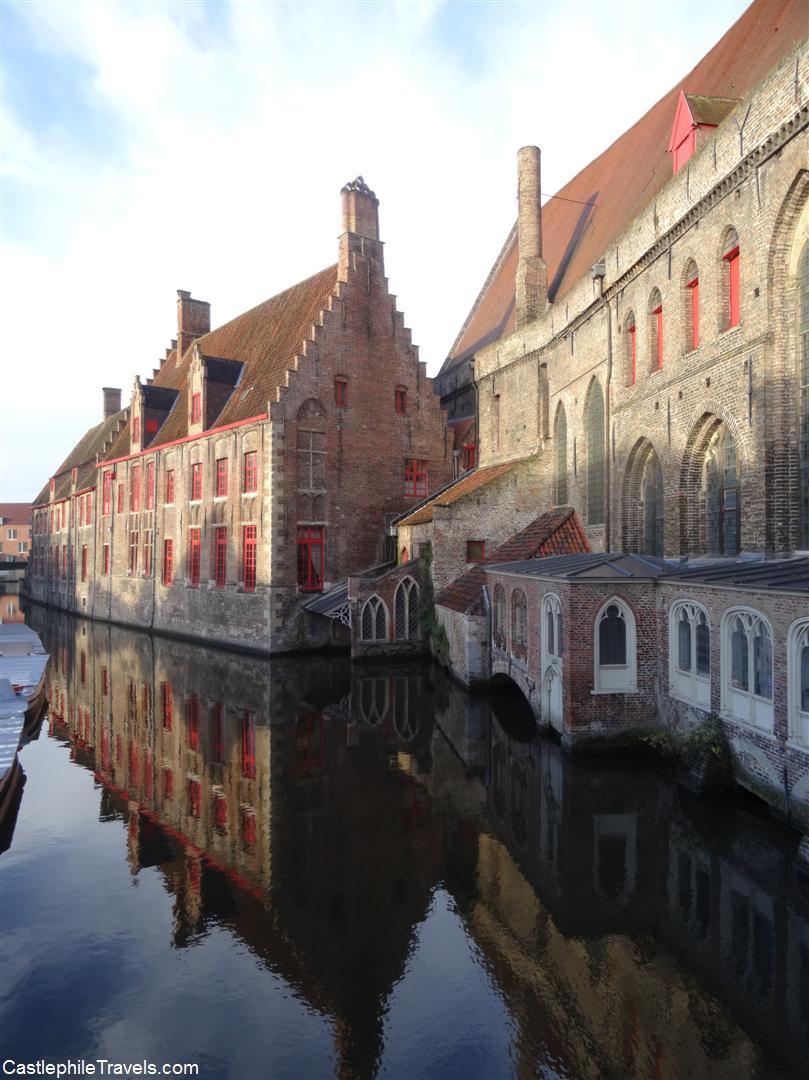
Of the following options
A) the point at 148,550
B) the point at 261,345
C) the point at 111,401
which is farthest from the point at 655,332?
the point at 111,401

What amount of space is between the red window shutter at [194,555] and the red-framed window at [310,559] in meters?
4.98

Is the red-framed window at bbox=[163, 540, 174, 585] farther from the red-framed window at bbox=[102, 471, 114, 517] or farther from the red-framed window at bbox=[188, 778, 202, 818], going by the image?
the red-framed window at bbox=[188, 778, 202, 818]

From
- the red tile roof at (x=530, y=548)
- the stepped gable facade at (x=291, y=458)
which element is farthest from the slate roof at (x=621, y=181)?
the red tile roof at (x=530, y=548)

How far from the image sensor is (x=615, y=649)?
35.8 feet

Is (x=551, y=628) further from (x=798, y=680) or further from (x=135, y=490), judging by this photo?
(x=135, y=490)

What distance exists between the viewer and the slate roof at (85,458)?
3750 centimetres

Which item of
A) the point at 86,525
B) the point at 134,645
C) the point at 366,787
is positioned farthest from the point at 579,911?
the point at 86,525

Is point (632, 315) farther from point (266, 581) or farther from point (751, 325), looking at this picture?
point (266, 581)

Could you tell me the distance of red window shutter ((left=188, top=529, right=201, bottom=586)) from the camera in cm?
2514

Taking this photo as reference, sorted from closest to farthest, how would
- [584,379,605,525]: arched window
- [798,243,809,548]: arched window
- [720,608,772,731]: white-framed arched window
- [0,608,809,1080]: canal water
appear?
[0,608,809,1080]: canal water, [720,608,772,731]: white-framed arched window, [798,243,809,548]: arched window, [584,379,605,525]: arched window

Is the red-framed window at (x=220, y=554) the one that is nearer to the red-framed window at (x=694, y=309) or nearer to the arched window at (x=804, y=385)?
the red-framed window at (x=694, y=309)

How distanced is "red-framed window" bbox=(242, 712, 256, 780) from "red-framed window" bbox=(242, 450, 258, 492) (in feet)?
31.4

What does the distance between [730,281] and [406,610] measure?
39.5 feet

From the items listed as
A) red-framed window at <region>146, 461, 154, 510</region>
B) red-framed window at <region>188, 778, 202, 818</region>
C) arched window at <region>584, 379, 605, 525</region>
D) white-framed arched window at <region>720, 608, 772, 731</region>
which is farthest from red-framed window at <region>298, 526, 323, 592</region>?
white-framed arched window at <region>720, 608, 772, 731</region>
